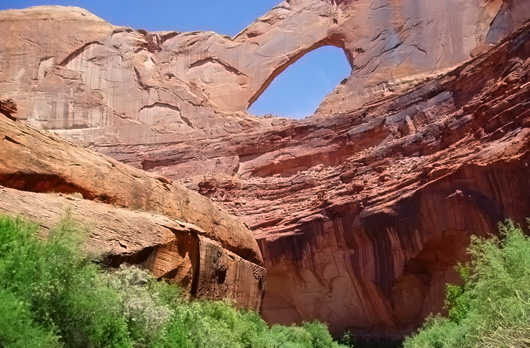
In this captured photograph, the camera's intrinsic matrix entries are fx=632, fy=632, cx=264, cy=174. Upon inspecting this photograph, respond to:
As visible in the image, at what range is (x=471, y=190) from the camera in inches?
849

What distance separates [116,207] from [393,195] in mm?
13915

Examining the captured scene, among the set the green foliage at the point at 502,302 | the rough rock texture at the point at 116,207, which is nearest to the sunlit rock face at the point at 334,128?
the green foliage at the point at 502,302

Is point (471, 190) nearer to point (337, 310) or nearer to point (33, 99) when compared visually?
point (337, 310)

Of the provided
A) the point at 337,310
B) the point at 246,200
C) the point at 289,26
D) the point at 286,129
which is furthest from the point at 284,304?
the point at 289,26

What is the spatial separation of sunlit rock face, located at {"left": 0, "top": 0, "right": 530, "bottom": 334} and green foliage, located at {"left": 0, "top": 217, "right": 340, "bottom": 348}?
13.4 metres

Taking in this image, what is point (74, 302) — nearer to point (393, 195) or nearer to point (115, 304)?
point (115, 304)

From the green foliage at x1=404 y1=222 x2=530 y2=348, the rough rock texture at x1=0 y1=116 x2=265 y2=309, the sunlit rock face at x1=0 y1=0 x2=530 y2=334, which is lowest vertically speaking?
the green foliage at x1=404 y1=222 x2=530 y2=348

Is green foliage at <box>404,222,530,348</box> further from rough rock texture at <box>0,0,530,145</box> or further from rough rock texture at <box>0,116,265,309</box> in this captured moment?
rough rock texture at <box>0,0,530,145</box>

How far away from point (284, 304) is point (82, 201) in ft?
58.7

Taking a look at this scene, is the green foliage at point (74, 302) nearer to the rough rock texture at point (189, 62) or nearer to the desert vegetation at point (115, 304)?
the desert vegetation at point (115, 304)

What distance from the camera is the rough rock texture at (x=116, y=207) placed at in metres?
10.7

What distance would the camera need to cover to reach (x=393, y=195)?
958 inches

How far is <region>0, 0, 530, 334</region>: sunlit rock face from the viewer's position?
2288 cm

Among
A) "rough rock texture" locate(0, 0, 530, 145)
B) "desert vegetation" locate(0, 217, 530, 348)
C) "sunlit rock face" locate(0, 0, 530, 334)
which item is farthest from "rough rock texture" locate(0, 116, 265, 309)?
"rough rock texture" locate(0, 0, 530, 145)
